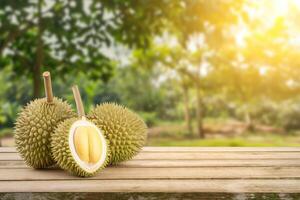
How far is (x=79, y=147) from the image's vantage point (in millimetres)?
1283

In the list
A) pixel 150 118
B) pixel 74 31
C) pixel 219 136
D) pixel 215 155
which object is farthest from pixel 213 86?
pixel 215 155

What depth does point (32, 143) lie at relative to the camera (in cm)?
138

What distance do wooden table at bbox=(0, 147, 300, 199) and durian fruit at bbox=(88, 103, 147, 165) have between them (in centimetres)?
5

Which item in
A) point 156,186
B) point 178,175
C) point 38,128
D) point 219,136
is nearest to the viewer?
point 156,186

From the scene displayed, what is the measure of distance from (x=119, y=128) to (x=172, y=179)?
0.96 ft

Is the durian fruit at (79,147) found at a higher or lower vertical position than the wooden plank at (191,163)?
higher

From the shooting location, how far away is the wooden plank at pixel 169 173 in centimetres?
123

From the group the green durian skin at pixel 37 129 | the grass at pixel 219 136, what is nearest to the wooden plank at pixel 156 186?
the green durian skin at pixel 37 129

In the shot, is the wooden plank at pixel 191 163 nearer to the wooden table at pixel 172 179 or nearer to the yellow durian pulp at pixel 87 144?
the wooden table at pixel 172 179

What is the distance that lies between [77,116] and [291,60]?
7.86 metres

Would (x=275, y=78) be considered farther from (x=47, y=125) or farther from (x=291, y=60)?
(x=47, y=125)

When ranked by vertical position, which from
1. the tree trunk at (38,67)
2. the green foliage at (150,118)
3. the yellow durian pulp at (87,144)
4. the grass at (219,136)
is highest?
the tree trunk at (38,67)

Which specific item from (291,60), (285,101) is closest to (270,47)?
(291,60)

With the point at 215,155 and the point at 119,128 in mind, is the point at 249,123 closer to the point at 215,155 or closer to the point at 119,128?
the point at 215,155
